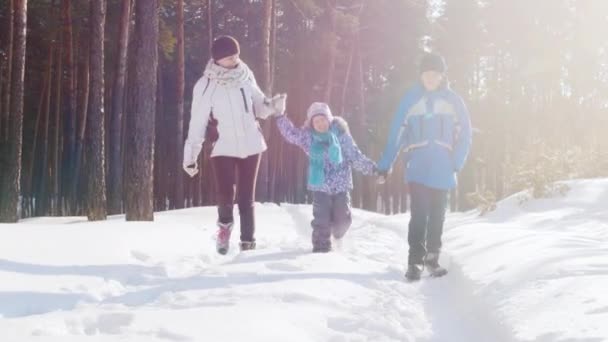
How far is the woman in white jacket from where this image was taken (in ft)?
21.2

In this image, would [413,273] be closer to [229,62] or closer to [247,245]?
[247,245]

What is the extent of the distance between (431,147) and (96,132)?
8.28 m

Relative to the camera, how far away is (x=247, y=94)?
21.6ft

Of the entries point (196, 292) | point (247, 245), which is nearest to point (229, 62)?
point (247, 245)

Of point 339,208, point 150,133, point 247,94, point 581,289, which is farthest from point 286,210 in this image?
point 581,289

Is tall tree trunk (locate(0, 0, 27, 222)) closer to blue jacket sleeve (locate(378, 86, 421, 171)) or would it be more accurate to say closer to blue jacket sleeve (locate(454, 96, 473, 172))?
blue jacket sleeve (locate(378, 86, 421, 171))

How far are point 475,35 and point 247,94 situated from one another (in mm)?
28092

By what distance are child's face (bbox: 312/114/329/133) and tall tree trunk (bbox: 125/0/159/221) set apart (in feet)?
10.5

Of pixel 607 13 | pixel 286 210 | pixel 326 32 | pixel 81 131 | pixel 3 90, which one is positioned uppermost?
pixel 607 13

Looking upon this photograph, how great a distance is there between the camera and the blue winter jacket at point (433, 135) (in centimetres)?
603

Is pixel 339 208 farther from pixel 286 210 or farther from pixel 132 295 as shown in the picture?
pixel 286 210

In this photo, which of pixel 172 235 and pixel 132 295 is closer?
pixel 132 295

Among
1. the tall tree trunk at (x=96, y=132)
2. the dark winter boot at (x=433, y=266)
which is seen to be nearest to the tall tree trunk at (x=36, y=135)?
the tall tree trunk at (x=96, y=132)

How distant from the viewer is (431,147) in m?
6.03
